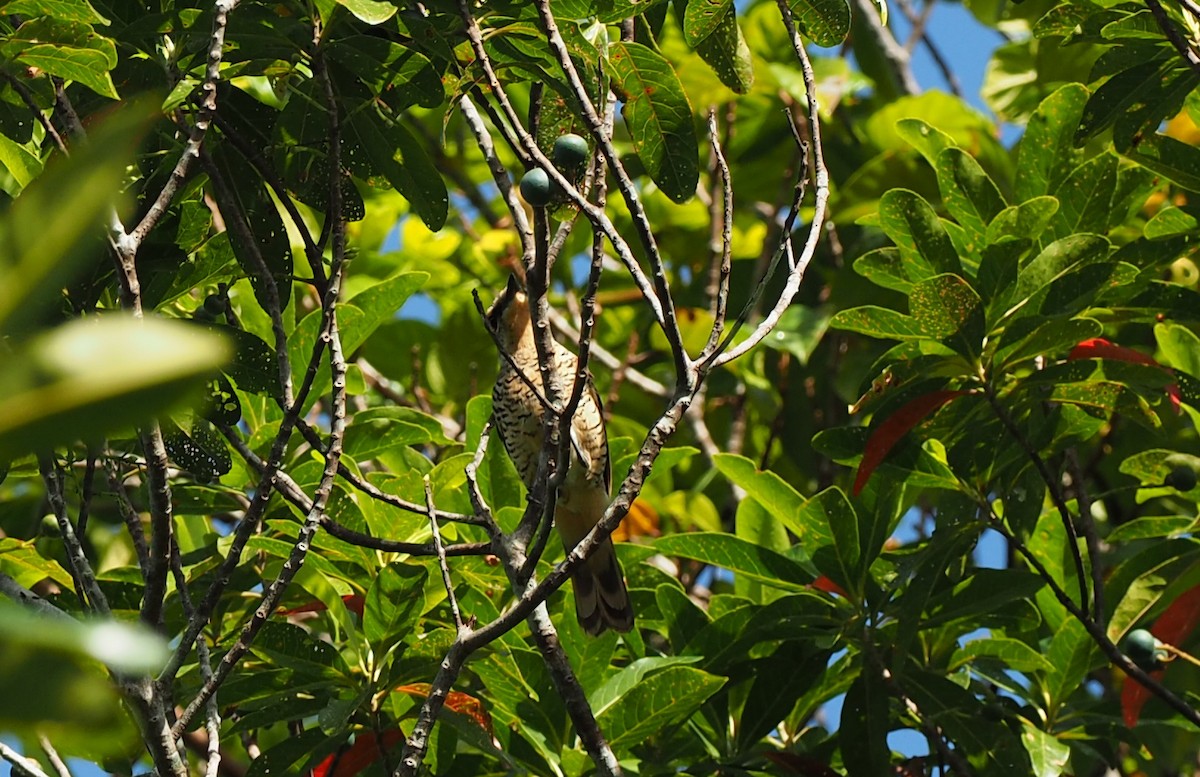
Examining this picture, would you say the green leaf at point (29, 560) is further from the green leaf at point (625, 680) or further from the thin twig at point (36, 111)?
the green leaf at point (625, 680)

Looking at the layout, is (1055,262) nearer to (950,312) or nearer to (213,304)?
(950,312)

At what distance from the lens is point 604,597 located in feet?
12.2

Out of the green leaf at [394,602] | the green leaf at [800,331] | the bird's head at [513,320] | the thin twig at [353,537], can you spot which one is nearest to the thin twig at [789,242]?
the thin twig at [353,537]

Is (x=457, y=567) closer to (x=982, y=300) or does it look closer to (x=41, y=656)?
(x=982, y=300)

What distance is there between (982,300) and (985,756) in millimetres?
1067

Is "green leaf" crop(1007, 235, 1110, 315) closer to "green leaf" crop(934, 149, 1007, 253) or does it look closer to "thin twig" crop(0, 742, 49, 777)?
"green leaf" crop(934, 149, 1007, 253)

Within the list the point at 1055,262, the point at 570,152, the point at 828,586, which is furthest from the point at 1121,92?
the point at 570,152

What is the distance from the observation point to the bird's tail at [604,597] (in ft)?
11.9

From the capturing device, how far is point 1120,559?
347cm

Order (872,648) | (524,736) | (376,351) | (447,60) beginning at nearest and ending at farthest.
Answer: (447,60) < (524,736) < (872,648) < (376,351)

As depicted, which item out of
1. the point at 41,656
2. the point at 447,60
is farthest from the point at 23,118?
the point at 41,656

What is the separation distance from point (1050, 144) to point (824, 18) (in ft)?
3.47

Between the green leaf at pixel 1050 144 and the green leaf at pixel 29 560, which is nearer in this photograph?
the green leaf at pixel 29 560

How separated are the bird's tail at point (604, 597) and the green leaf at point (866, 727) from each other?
68 cm
